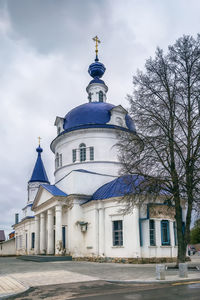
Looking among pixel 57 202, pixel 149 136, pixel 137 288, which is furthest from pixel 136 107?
pixel 57 202

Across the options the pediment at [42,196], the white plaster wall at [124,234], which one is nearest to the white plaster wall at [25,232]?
the pediment at [42,196]

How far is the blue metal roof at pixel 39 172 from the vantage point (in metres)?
41.9

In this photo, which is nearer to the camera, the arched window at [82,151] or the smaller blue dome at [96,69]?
the arched window at [82,151]

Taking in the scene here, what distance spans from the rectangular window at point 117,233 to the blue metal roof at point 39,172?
22.3m

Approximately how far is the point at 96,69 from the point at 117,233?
2001cm

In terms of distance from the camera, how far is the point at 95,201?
2283 cm

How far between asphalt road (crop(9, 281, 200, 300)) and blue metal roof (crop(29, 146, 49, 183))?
107ft

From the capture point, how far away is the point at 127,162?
16.7 metres

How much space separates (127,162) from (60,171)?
1405 cm

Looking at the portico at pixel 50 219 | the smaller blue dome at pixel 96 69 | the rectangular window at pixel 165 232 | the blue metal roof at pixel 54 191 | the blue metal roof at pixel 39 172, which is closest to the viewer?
the rectangular window at pixel 165 232

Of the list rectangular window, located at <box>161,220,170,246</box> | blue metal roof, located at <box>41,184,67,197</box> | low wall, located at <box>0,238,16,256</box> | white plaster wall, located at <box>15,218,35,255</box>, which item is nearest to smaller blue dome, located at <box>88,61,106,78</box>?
blue metal roof, located at <box>41,184,67,197</box>

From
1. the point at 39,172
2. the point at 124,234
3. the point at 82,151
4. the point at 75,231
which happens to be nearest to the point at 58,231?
the point at 75,231

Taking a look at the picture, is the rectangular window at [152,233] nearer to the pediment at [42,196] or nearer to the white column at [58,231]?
the white column at [58,231]

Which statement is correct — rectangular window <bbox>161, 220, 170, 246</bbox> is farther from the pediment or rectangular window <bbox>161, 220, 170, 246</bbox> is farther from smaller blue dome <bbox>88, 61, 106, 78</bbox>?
smaller blue dome <bbox>88, 61, 106, 78</bbox>
